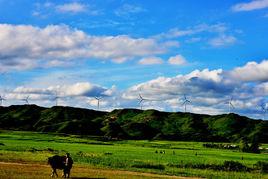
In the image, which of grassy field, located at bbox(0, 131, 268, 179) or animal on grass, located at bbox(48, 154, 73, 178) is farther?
grassy field, located at bbox(0, 131, 268, 179)

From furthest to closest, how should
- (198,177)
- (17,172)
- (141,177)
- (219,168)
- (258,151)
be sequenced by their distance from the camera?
(258,151) → (219,168) → (198,177) → (141,177) → (17,172)

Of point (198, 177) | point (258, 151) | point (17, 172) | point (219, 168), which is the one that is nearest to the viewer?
point (17, 172)

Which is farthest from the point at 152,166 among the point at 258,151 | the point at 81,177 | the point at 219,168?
the point at 258,151

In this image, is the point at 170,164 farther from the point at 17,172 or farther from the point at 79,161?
the point at 17,172

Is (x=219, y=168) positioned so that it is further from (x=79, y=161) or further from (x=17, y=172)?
(x=17, y=172)

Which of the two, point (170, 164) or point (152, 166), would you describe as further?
point (170, 164)

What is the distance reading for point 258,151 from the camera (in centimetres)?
15050

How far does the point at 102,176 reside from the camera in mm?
49125

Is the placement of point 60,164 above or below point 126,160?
above

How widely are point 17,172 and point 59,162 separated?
14.2 ft

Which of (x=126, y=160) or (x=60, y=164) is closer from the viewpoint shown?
(x=60, y=164)

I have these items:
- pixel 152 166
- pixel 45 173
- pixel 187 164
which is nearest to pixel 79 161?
pixel 152 166

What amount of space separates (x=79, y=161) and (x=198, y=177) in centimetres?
2155

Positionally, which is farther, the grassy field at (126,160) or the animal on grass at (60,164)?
the grassy field at (126,160)
